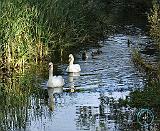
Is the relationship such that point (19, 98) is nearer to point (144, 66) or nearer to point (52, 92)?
point (52, 92)

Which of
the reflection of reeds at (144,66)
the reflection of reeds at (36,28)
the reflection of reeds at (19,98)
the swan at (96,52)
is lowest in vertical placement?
the reflection of reeds at (19,98)

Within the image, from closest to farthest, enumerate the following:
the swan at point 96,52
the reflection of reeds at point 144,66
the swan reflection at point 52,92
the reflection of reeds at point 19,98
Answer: the reflection of reeds at point 19,98 < the swan reflection at point 52,92 < the reflection of reeds at point 144,66 < the swan at point 96,52

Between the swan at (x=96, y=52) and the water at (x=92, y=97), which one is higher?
the swan at (x=96, y=52)

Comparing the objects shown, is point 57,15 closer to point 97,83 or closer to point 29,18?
point 29,18

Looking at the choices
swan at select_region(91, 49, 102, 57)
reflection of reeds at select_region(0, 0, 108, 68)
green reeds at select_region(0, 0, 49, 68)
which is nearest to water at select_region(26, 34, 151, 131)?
swan at select_region(91, 49, 102, 57)

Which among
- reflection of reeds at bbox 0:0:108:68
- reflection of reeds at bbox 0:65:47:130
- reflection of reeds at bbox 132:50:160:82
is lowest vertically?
reflection of reeds at bbox 0:65:47:130

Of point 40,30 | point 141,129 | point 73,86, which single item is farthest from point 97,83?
point 141,129

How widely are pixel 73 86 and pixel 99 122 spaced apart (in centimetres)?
420

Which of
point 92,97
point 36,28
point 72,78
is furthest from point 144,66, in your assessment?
point 36,28

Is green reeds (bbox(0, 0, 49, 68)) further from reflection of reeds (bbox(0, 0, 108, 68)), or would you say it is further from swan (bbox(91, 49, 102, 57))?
swan (bbox(91, 49, 102, 57))

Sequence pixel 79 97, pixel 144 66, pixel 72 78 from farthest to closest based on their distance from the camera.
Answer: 1. pixel 72 78
2. pixel 144 66
3. pixel 79 97

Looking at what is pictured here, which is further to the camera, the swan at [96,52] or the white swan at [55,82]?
the swan at [96,52]

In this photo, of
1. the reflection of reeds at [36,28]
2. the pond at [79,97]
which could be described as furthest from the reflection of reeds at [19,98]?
the reflection of reeds at [36,28]

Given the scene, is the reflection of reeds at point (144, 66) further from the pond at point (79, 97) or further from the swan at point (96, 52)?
the swan at point (96, 52)
